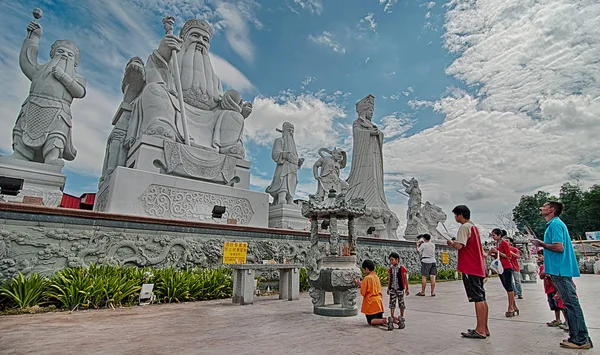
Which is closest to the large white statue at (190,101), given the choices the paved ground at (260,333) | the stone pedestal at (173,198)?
the stone pedestal at (173,198)

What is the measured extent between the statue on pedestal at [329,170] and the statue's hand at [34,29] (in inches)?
442

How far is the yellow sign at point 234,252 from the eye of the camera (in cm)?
773

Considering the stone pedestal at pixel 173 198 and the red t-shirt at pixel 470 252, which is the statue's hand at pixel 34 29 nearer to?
the stone pedestal at pixel 173 198

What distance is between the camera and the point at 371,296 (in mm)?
4363

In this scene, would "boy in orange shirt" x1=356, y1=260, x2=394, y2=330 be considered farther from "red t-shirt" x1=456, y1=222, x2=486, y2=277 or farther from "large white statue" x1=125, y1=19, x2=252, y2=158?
"large white statue" x1=125, y1=19, x2=252, y2=158

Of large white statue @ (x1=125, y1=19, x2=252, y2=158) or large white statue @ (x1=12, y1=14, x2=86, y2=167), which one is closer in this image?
large white statue @ (x1=12, y1=14, x2=86, y2=167)

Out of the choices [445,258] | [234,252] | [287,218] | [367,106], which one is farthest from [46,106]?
[445,258]

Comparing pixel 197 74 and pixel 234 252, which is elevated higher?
pixel 197 74

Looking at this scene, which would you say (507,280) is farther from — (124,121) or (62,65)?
(124,121)

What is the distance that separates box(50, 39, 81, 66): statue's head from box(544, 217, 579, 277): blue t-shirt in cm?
1123

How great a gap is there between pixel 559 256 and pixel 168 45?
11.0m

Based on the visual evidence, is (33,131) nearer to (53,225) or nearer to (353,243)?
(53,225)

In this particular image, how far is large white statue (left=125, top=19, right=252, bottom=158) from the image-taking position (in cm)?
1015

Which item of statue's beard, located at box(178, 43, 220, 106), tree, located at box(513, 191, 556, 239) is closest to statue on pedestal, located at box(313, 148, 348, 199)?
statue's beard, located at box(178, 43, 220, 106)
